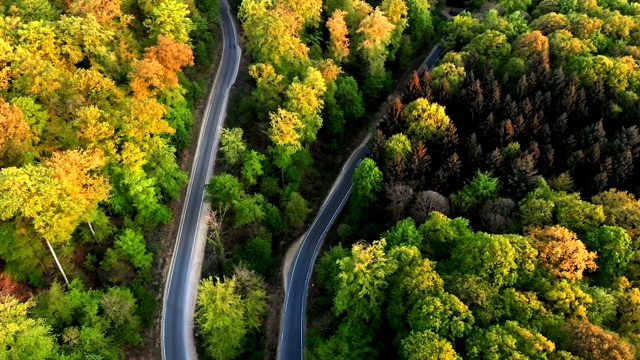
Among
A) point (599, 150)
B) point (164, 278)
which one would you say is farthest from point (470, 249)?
point (164, 278)

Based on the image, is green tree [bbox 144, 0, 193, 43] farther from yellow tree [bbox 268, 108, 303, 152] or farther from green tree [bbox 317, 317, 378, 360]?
green tree [bbox 317, 317, 378, 360]

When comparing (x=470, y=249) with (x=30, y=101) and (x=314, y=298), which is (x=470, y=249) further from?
(x=30, y=101)

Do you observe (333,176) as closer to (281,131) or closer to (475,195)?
(281,131)

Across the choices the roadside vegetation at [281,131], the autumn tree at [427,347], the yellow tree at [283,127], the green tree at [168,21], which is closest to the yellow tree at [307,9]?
the roadside vegetation at [281,131]

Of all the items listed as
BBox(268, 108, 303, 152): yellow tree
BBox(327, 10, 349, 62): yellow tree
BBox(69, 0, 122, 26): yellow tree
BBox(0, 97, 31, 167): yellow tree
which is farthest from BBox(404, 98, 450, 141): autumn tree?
BBox(0, 97, 31, 167): yellow tree

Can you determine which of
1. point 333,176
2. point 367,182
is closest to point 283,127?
point 367,182
